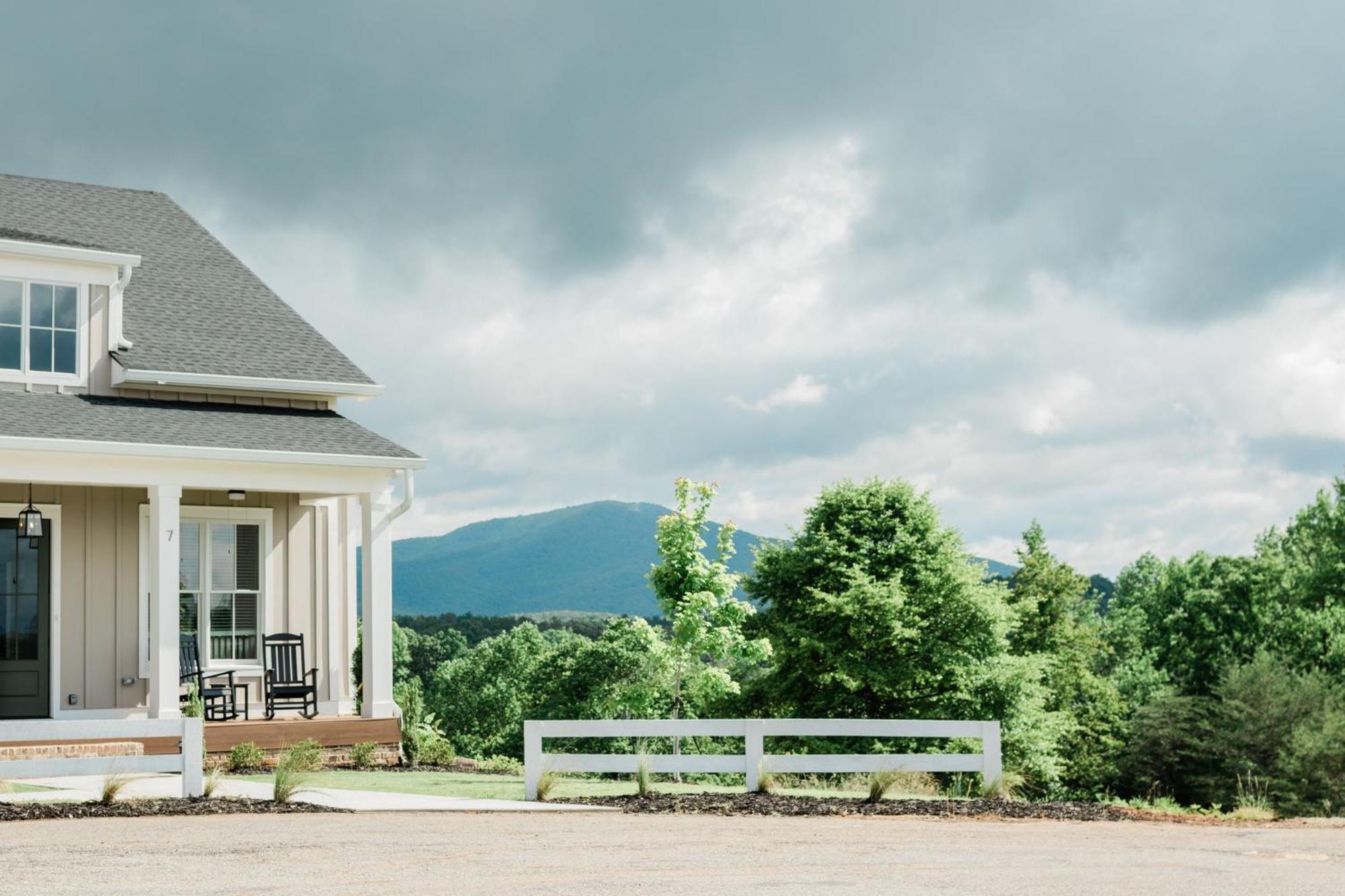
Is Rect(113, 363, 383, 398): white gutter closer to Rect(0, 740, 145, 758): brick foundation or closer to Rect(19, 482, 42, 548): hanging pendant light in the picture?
Rect(19, 482, 42, 548): hanging pendant light

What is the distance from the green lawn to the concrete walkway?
0.51m

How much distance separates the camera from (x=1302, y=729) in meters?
41.3

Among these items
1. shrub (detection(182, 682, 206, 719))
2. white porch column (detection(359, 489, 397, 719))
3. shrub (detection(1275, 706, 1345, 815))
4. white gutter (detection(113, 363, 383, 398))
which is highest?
white gutter (detection(113, 363, 383, 398))

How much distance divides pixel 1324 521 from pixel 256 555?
1847 inches

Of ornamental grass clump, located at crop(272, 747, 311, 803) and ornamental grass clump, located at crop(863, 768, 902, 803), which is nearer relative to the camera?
ornamental grass clump, located at crop(272, 747, 311, 803)

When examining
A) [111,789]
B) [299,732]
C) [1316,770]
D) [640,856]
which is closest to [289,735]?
[299,732]

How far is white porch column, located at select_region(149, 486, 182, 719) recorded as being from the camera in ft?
57.4

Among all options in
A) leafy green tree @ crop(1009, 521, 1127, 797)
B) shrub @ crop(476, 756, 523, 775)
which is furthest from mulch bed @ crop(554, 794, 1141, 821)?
leafy green tree @ crop(1009, 521, 1127, 797)

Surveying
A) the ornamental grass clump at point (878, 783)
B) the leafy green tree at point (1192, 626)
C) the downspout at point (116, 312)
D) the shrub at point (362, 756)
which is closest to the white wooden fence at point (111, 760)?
the shrub at point (362, 756)

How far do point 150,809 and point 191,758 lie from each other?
35.5 inches

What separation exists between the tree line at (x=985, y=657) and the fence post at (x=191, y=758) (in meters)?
6.33

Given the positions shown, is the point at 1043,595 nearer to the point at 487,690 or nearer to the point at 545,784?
the point at 487,690

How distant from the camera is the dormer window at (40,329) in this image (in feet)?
62.3

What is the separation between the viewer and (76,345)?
19500mm
